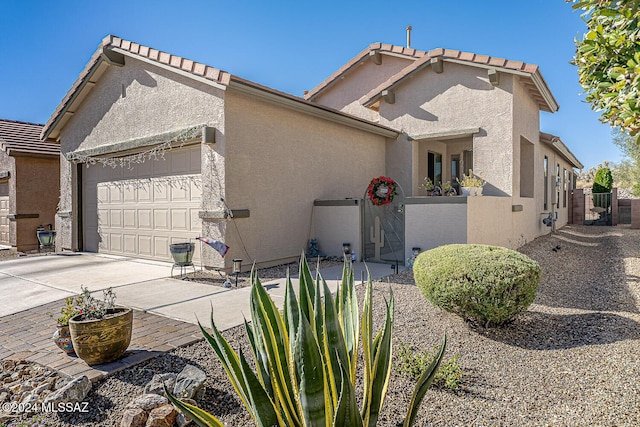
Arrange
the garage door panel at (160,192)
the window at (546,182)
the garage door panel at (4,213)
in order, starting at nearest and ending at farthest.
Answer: the garage door panel at (160,192), the garage door panel at (4,213), the window at (546,182)

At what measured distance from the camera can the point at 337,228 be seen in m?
9.23

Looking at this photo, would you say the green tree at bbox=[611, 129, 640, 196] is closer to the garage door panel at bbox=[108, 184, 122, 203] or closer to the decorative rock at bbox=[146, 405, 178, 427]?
the garage door panel at bbox=[108, 184, 122, 203]

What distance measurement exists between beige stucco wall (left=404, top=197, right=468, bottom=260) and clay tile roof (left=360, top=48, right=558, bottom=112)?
4.28m

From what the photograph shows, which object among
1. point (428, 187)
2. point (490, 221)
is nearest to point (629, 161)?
point (428, 187)

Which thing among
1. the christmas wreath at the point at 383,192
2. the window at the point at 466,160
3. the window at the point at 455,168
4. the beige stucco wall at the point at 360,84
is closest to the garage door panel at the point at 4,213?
the beige stucco wall at the point at 360,84

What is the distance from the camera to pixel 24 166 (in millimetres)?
12586

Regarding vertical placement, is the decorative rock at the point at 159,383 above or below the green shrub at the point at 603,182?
below

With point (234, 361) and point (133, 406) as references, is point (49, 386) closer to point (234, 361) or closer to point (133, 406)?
point (133, 406)

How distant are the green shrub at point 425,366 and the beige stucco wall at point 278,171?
4803 millimetres

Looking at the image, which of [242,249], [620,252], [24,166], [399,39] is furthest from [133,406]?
[399,39]

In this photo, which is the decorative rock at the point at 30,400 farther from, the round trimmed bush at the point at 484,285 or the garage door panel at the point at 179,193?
the garage door panel at the point at 179,193

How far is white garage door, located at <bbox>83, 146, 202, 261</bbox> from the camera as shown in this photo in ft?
27.9

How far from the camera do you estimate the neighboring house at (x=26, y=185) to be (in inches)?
487

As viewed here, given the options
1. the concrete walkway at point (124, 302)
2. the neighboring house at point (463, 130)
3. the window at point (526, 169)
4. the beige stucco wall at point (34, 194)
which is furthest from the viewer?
the beige stucco wall at point (34, 194)
